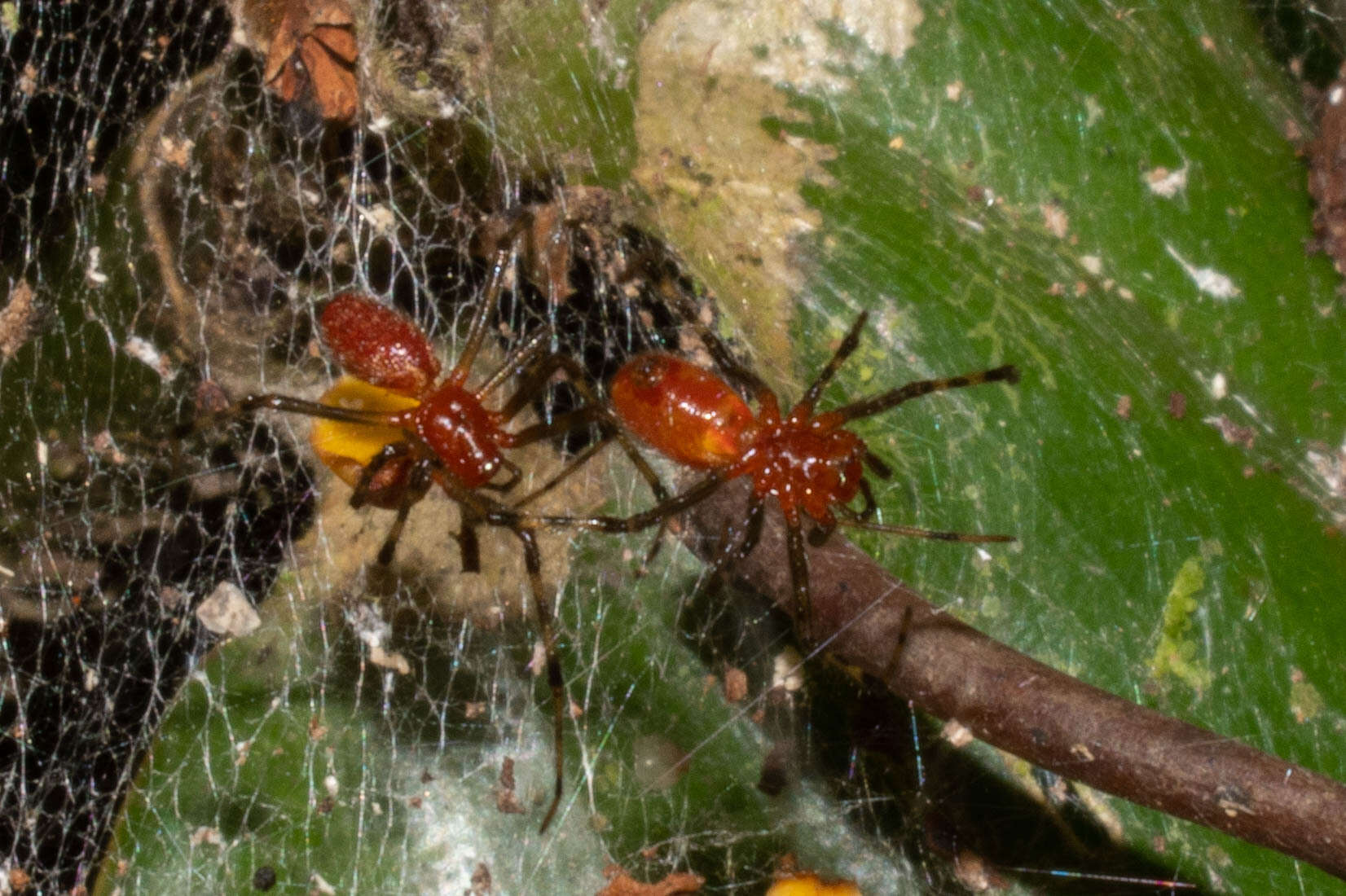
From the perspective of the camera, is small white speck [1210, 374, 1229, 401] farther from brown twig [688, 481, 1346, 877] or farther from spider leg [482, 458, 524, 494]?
spider leg [482, 458, 524, 494]

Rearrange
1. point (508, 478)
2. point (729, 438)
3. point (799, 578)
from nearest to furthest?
point (799, 578) < point (729, 438) < point (508, 478)

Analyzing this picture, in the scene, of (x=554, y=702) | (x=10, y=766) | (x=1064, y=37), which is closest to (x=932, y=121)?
(x=1064, y=37)

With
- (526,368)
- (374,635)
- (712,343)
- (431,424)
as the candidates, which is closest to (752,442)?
(712,343)

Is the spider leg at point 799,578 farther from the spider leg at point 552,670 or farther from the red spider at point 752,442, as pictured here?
the spider leg at point 552,670

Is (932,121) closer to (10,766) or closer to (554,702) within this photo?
(554,702)

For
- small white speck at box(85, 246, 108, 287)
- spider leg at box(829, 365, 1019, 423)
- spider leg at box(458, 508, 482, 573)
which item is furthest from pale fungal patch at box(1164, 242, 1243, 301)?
small white speck at box(85, 246, 108, 287)

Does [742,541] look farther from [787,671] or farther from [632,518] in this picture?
[787,671]
